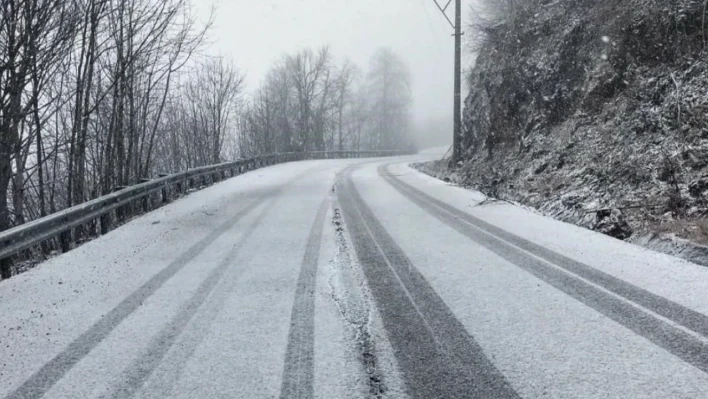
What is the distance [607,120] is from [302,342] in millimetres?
10896

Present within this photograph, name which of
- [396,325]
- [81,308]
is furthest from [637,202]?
[81,308]

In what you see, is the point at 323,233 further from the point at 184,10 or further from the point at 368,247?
the point at 184,10

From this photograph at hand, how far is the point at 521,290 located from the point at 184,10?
14.1 m

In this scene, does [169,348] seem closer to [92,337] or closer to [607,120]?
[92,337]

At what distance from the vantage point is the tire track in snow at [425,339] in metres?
3.27

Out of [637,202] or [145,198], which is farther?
[145,198]

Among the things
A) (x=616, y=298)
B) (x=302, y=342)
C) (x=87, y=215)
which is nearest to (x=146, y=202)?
(x=87, y=215)

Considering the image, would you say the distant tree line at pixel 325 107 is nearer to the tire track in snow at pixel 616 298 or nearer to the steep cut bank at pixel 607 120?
the steep cut bank at pixel 607 120

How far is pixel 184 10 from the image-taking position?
596 inches

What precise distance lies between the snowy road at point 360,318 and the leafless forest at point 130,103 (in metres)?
4.19

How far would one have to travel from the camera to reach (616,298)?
4891mm

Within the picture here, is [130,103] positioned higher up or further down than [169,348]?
higher up

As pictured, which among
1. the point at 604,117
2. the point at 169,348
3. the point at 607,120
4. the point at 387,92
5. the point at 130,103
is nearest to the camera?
the point at 169,348

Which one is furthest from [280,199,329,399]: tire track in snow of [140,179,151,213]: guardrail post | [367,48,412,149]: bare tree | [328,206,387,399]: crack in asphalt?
[367,48,412,149]: bare tree
